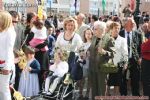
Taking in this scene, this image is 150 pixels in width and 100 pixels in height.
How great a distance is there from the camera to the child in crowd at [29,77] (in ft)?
28.5

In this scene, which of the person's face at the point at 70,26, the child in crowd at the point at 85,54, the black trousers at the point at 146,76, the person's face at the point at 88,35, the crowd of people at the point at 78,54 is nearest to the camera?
the crowd of people at the point at 78,54

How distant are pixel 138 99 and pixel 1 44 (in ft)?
8.88

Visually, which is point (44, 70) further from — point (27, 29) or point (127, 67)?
point (127, 67)

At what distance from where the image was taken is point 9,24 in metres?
7.02

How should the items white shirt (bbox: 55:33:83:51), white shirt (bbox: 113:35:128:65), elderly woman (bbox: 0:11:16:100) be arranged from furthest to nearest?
white shirt (bbox: 113:35:128:65) → white shirt (bbox: 55:33:83:51) → elderly woman (bbox: 0:11:16:100)

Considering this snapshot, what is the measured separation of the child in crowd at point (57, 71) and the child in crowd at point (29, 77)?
0.56 meters

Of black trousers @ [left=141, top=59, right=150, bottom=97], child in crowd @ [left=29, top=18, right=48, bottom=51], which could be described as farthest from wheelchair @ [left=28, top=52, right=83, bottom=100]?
child in crowd @ [left=29, top=18, right=48, bottom=51]

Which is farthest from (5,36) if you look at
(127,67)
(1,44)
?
(127,67)

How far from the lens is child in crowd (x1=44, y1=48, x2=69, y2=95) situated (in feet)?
26.5

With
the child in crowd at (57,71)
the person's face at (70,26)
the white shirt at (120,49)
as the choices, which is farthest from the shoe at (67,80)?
the white shirt at (120,49)

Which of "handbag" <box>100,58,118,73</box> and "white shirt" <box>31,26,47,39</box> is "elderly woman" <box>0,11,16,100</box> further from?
"white shirt" <box>31,26,47,39</box>

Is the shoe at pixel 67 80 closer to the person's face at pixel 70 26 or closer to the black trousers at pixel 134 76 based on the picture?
the person's face at pixel 70 26

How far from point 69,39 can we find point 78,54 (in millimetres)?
360

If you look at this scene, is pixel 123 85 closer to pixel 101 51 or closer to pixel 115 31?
pixel 115 31
